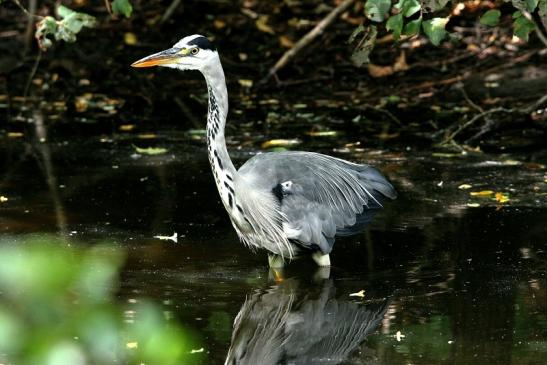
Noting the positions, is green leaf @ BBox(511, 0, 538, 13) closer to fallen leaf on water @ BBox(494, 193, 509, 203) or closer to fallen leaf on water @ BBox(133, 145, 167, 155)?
fallen leaf on water @ BBox(494, 193, 509, 203)

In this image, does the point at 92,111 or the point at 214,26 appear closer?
the point at 92,111

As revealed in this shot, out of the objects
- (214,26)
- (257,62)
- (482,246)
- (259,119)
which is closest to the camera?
(482,246)

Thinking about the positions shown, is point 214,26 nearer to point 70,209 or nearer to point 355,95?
point 355,95

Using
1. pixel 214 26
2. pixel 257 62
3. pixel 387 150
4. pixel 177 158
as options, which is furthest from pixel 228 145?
pixel 214 26

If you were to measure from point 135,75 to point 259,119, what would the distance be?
9.04 feet

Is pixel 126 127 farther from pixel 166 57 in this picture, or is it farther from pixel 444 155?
pixel 166 57

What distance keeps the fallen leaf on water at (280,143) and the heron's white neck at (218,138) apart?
332cm

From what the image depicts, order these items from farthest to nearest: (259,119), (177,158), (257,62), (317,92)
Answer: (257,62)
(317,92)
(259,119)
(177,158)

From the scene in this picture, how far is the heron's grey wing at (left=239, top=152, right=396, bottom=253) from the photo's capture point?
6949 mm

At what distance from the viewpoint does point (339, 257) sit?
7.25 metres

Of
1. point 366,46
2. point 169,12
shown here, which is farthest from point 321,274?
point 169,12

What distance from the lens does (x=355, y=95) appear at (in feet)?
39.6

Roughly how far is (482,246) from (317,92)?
5.44m

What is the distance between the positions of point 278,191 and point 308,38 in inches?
204
